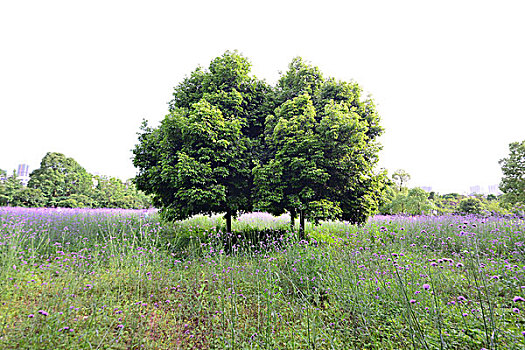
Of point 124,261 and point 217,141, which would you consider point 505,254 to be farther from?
point 124,261

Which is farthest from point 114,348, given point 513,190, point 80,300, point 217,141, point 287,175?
point 513,190

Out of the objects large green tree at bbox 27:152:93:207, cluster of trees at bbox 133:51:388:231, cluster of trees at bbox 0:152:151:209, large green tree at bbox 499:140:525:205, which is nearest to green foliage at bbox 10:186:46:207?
cluster of trees at bbox 0:152:151:209

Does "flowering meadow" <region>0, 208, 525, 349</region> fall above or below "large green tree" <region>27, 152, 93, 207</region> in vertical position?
below

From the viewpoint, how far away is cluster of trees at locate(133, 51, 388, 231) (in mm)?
5754

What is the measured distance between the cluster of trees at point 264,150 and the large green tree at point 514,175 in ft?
45.9

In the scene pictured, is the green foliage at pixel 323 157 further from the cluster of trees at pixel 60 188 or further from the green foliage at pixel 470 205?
the green foliage at pixel 470 205

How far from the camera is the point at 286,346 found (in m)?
2.62

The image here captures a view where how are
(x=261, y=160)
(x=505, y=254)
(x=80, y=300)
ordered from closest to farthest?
(x=80, y=300)
(x=505, y=254)
(x=261, y=160)

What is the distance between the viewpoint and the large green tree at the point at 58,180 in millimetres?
20047

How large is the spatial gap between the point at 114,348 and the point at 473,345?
3.83m

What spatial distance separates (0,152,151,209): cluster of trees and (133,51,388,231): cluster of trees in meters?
14.4

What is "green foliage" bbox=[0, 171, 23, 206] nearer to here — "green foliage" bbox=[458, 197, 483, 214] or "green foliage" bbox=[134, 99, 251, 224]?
"green foliage" bbox=[134, 99, 251, 224]

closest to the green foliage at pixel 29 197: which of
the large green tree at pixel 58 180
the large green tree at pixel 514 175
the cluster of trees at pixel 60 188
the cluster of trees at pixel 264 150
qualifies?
the cluster of trees at pixel 60 188

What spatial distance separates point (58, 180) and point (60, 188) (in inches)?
31.5
